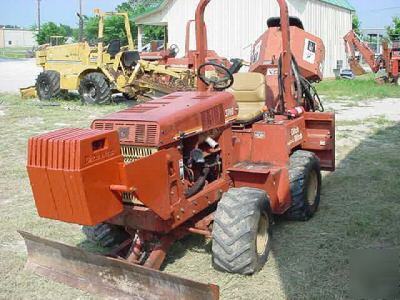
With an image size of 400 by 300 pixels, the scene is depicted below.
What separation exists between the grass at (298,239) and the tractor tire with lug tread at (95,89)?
6.32 m

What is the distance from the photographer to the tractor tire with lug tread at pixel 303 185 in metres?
5.28

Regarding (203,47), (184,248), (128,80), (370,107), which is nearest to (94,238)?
(184,248)

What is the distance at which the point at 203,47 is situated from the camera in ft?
17.7

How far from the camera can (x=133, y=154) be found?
406 cm

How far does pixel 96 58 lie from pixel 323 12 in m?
13.4

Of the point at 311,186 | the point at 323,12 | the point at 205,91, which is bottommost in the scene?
the point at 311,186

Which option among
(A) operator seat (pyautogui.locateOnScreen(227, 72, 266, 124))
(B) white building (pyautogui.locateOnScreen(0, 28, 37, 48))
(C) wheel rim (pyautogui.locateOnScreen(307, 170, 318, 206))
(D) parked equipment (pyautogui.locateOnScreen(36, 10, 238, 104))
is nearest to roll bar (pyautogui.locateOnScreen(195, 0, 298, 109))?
(A) operator seat (pyautogui.locateOnScreen(227, 72, 266, 124))

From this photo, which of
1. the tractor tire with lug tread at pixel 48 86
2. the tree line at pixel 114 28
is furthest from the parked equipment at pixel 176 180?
the tree line at pixel 114 28

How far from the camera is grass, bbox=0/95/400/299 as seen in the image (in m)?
4.12

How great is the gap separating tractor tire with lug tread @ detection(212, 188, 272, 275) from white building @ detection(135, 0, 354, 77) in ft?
59.1

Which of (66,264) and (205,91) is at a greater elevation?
(205,91)

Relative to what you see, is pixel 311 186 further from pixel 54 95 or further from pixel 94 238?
pixel 54 95

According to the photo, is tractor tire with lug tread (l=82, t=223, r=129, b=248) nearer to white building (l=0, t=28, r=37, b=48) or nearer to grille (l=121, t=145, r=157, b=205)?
grille (l=121, t=145, r=157, b=205)

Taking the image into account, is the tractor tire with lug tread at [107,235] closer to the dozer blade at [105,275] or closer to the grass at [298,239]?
the grass at [298,239]
